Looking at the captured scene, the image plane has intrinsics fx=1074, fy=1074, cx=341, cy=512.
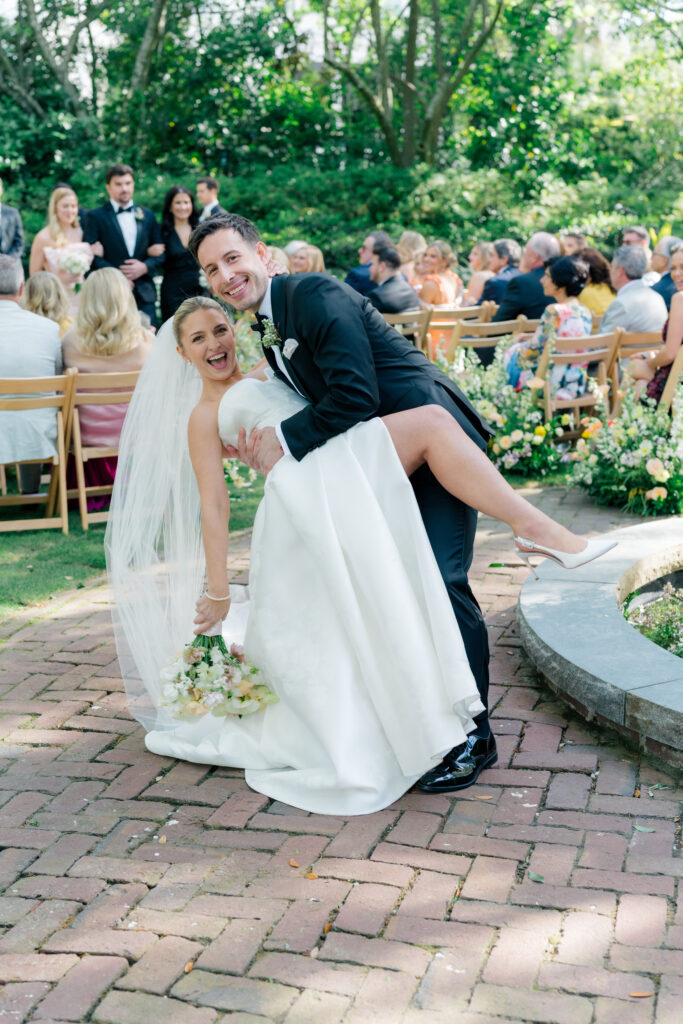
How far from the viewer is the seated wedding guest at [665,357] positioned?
6.56m

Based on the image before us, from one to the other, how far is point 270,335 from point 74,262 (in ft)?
18.5

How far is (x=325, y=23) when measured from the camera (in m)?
17.2

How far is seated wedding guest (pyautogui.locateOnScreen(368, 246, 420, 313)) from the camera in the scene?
29.3 feet

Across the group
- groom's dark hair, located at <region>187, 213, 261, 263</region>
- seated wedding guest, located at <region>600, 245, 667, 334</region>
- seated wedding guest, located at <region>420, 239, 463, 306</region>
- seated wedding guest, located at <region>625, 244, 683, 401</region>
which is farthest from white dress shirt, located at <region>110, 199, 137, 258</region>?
groom's dark hair, located at <region>187, 213, 261, 263</region>

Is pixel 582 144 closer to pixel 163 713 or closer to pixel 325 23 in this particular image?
pixel 325 23

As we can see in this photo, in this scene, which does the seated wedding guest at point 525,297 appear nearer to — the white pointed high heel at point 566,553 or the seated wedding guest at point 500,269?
the seated wedding guest at point 500,269

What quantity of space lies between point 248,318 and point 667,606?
429 cm

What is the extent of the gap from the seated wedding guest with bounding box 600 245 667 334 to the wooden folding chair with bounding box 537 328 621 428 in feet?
0.58

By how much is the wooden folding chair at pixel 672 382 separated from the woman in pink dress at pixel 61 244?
4803mm

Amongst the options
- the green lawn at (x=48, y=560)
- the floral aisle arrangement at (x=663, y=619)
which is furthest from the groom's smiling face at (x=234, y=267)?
the green lawn at (x=48, y=560)

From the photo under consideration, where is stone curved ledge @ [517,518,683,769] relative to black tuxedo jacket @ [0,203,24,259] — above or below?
below

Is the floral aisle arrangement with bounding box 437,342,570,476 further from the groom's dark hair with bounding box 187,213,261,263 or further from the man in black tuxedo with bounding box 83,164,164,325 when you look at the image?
the groom's dark hair with bounding box 187,213,261,263

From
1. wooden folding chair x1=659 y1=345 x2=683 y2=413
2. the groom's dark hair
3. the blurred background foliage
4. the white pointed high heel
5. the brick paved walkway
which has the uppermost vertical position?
the blurred background foliage

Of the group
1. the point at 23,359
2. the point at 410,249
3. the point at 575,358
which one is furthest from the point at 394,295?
the point at 23,359
